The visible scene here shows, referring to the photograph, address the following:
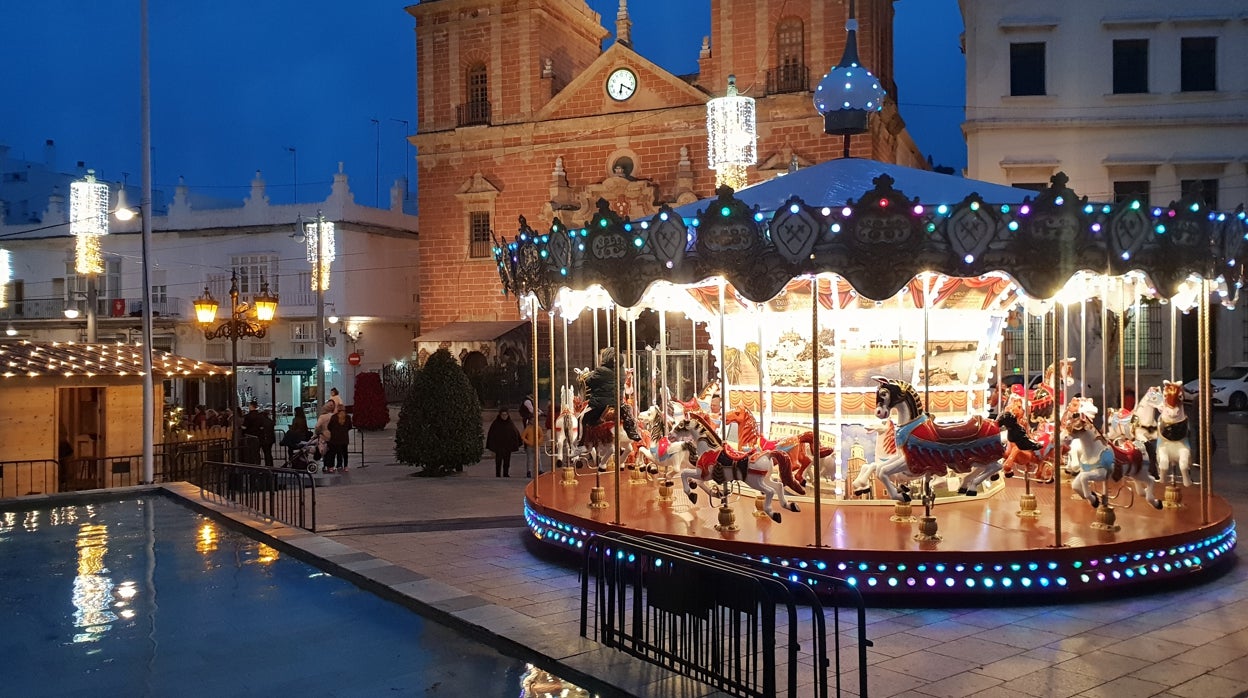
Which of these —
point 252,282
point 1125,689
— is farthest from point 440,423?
point 252,282

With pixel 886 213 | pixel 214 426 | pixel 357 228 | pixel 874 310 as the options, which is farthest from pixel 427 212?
pixel 886 213

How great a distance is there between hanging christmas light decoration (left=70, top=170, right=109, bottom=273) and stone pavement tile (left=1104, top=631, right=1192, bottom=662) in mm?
21586

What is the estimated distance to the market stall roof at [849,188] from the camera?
9.31 meters

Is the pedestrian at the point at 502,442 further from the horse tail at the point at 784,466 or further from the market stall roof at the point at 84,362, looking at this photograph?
the horse tail at the point at 784,466

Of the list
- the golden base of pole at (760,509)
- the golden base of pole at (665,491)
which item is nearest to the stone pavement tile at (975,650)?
the golden base of pole at (760,509)

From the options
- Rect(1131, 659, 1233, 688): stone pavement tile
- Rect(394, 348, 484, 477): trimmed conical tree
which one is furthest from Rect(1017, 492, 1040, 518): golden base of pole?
Rect(394, 348, 484, 477): trimmed conical tree

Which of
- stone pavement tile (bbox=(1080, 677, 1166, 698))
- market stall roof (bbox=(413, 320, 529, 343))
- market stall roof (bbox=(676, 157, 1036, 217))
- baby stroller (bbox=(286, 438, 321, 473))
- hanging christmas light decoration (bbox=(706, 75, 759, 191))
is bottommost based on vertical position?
stone pavement tile (bbox=(1080, 677, 1166, 698))

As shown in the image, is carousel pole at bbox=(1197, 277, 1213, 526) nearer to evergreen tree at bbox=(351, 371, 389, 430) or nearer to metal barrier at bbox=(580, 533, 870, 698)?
metal barrier at bbox=(580, 533, 870, 698)

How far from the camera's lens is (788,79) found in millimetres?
30312

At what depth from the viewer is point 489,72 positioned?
113ft

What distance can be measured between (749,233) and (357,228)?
32951mm

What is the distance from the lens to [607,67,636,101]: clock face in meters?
32.7

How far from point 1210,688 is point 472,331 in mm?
28937

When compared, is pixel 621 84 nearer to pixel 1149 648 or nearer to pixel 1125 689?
pixel 1149 648
